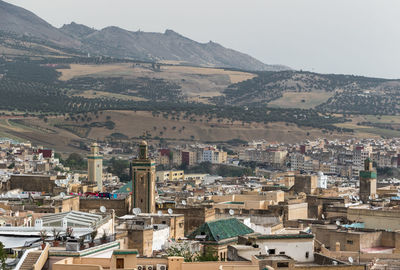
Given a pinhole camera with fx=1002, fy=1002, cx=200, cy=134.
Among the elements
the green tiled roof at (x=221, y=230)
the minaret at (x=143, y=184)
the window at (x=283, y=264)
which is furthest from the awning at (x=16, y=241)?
the minaret at (x=143, y=184)

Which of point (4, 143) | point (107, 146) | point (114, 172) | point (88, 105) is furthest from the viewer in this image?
point (88, 105)

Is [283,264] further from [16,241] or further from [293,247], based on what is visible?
[16,241]

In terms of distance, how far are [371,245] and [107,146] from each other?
109 metres

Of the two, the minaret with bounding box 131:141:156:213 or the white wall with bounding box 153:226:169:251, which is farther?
the minaret with bounding box 131:141:156:213

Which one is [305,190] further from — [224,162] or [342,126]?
[342,126]

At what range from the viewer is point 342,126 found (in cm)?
16875

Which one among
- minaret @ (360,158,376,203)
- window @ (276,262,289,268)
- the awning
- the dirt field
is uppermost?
the awning

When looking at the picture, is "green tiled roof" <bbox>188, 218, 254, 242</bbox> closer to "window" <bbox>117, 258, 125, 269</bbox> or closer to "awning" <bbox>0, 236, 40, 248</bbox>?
"awning" <bbox>0, 236, 40, 248</bbox>

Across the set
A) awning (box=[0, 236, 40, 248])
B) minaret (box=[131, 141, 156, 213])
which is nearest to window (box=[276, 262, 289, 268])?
awning (box=[0, 236, 40, 248])

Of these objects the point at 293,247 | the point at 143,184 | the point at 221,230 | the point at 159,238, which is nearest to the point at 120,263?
the point at 293,247

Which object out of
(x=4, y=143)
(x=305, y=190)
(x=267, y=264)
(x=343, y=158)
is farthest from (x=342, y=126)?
(x=267, y=264)

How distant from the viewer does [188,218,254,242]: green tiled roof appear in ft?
92.6

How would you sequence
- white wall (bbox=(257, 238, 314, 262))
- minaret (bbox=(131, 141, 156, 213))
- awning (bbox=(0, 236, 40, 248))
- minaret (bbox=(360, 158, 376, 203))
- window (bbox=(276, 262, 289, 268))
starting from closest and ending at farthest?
window (bbox=(276, 262, 289, 268)), awning (bbox=(0, 236, 40, 248)), white wall (bbox=(257, 238, 314, 262)), minaret (bbox=(131, 141, 156, 213)), minaret (bbox=(360, 158, 376, 203))

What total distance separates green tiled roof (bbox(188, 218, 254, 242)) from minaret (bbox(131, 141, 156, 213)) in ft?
38.1
